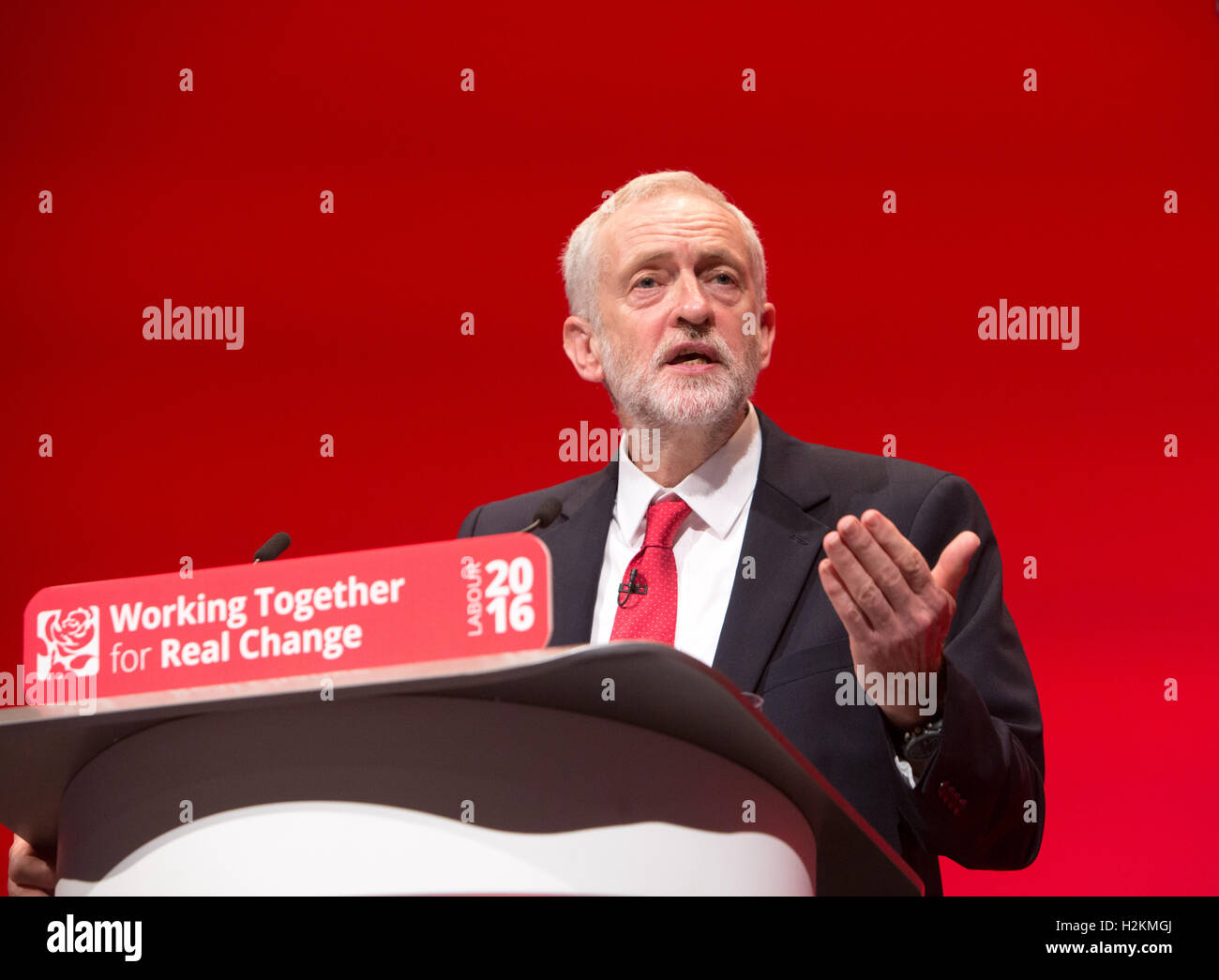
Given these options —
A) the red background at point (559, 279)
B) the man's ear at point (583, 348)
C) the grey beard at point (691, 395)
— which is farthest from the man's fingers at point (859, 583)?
the red background at point (559, 279)

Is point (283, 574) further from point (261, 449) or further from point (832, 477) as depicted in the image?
point (261, 449)

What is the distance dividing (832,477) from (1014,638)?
1.21 ft

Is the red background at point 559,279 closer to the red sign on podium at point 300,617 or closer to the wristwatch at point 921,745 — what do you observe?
the wristwatch at point 921,745

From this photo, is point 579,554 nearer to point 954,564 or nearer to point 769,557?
point 769,557

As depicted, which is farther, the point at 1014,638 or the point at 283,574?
the point at 1014,638

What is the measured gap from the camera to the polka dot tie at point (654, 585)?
1.77m

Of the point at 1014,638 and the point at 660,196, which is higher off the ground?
the point at 660,196

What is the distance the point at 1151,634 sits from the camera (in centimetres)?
258

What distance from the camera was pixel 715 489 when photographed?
77.7 inches

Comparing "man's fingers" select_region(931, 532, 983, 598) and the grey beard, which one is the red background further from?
"man's fingers" select_region(931, 532, 983, 598)

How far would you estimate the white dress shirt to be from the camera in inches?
72.1

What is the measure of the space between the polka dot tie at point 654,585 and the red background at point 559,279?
0.90 m

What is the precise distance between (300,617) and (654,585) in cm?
96
